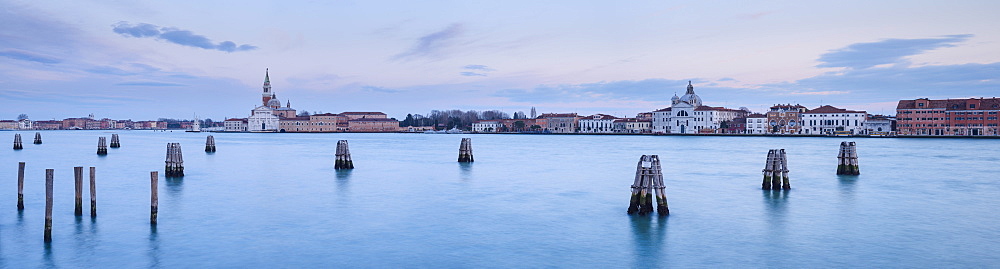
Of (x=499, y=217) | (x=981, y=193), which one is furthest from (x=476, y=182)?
(x=981, y=193)

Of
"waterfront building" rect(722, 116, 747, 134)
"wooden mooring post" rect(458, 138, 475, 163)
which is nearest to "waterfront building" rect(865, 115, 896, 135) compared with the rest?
"waterfront building" rect(722, 116, 747, 134)

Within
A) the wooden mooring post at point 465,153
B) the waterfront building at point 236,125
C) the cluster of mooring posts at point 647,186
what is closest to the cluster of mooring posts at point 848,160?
the cluster of mooring posts at point 647,186

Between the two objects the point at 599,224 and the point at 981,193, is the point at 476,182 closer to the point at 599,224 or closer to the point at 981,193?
the point at 599,224

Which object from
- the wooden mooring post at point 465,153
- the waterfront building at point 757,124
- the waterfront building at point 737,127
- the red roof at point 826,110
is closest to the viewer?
the wooden mooring post at point 465,153

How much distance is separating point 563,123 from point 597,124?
26.0ft

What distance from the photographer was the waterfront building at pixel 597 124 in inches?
5555

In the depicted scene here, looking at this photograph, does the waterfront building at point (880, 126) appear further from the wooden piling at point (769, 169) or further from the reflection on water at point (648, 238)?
the reflection on water at point (648, 238)

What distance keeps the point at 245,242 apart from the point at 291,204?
527 centimetres

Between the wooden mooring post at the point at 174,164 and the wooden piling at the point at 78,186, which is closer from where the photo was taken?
the wooden piling at the point at 78,186

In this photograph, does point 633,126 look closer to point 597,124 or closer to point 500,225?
point 597,124

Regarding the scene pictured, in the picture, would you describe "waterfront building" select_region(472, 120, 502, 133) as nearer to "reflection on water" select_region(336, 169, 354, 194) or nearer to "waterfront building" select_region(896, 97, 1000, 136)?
"waterfront building" select_region(896, 97, 1000, 136)

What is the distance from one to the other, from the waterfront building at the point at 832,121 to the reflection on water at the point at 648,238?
10571cm

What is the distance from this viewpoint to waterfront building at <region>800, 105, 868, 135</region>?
107188mm

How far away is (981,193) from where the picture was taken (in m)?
20.4
